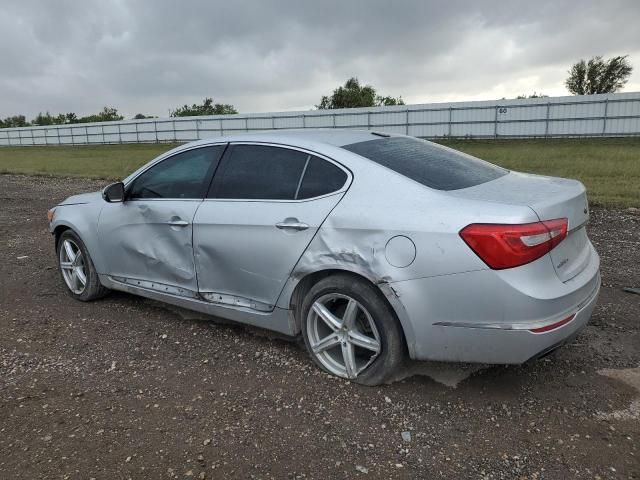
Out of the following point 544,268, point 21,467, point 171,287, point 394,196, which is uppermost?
point 394,196

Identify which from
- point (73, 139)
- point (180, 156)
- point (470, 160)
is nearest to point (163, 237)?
point (180, 156)

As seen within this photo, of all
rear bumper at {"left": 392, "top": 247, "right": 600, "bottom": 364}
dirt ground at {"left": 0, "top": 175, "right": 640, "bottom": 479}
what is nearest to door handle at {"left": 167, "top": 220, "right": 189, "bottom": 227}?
dirt ground at {"left": 0, "top": 175, "right": 640, "bottom": 479}

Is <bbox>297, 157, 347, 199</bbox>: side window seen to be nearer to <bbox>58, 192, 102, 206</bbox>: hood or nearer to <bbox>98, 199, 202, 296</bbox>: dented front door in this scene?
<bbox>98, 199, 202, 296</bbox>: dented front door

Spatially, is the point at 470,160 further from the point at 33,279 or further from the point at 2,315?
the point at 33,279

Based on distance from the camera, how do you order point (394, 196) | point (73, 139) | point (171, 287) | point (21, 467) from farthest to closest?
point (73, 139), point (171, 287), point (394, 196), point (21, 467)

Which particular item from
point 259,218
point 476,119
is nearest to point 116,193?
point 259,218

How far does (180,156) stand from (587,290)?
120 inches

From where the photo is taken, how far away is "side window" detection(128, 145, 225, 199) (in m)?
4.10

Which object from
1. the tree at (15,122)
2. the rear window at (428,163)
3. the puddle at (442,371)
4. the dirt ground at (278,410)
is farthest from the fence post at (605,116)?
the tree at (15,122)

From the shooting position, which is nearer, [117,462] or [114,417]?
[117,462]

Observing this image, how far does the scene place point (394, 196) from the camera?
124 inches

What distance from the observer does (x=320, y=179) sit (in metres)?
3.48

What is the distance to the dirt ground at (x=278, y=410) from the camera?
2.70 m

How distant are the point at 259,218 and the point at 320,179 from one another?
482mm
